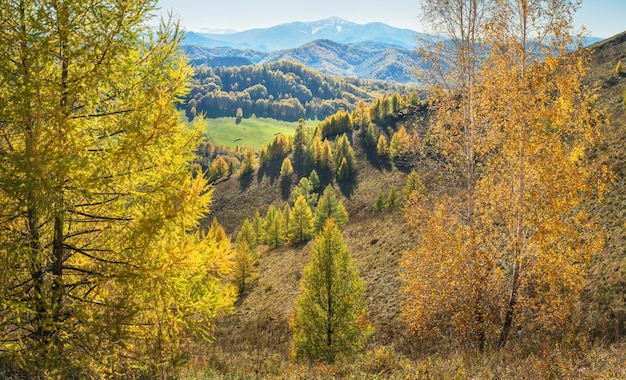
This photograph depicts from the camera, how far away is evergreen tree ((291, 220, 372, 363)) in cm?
1767

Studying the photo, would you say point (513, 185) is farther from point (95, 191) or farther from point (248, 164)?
point (248, 164)

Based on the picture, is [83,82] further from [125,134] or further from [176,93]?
[176,93]

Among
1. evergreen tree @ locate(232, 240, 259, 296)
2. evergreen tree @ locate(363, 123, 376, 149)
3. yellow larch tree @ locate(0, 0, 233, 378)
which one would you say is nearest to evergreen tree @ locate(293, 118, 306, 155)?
evergreen tree @ locate(363, 123, 376, 149)

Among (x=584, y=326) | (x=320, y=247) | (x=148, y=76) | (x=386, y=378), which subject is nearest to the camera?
(x=148, y=76)

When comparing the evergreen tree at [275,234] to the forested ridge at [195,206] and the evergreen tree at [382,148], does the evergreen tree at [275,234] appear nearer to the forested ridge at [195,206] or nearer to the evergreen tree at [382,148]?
the forested ridge at [195,206]

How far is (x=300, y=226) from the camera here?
186 ft

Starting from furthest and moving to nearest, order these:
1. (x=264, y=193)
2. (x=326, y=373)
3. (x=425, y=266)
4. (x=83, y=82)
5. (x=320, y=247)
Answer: (x=264, y=193), (x=320, y=247), (x=425, y=266), (x=326, y=373), (x=83, y=82)

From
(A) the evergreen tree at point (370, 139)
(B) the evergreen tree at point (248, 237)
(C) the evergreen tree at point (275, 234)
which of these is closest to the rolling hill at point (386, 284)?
(C) the evergreen tree at point (275, 234)

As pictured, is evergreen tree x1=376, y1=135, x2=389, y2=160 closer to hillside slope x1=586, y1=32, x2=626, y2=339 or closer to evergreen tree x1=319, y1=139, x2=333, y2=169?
evergreen tree x1=319, y1=139, x2=333, y2=169

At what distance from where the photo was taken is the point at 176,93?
6613 millimetres

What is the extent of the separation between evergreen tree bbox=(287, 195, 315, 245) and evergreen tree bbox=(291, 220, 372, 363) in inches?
1481

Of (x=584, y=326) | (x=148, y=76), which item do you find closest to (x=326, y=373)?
(x=148, y=76)

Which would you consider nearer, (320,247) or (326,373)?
(326,373)

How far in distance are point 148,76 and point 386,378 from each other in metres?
7.90
